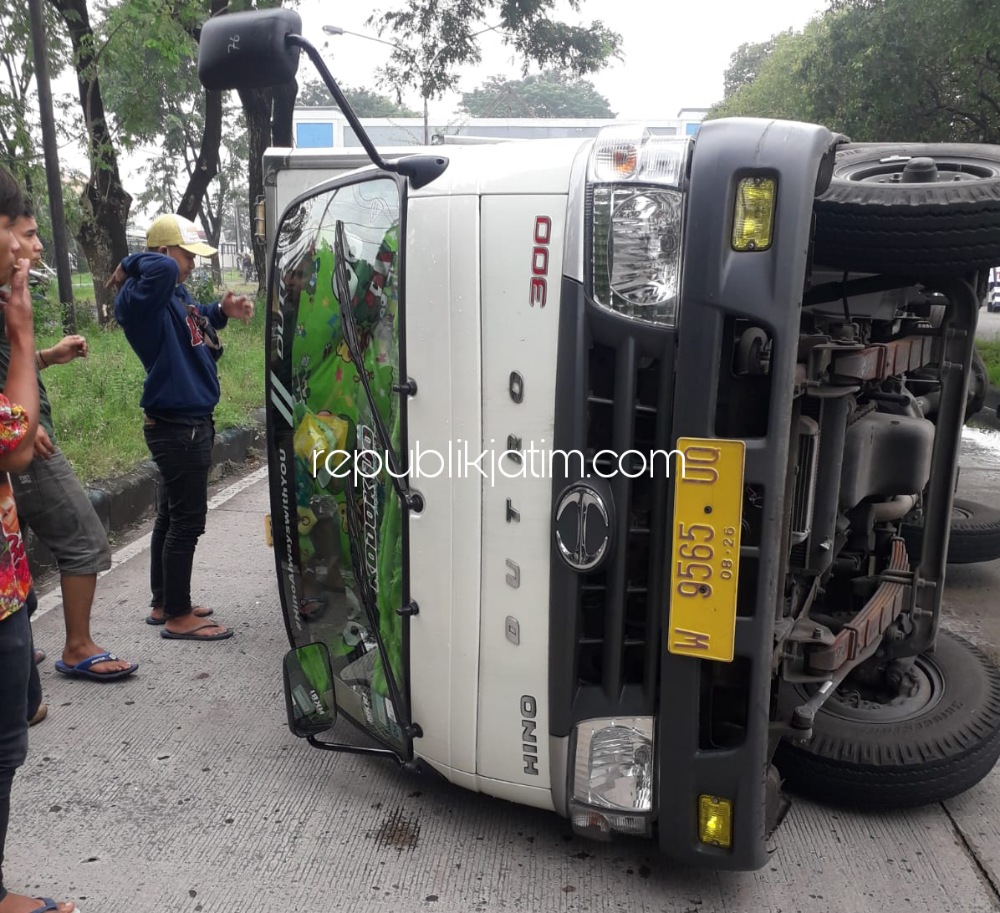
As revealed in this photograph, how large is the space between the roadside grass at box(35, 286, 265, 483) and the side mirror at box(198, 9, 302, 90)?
411cm

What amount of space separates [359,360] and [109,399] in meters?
5.98

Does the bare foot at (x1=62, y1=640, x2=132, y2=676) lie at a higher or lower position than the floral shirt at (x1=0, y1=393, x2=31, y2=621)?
lower

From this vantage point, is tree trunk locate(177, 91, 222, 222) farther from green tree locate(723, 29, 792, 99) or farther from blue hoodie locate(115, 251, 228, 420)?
green tree locate(723, 29, 792, 99)

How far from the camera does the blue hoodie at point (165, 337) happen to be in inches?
147

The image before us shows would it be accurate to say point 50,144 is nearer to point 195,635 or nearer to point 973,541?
point 195,635

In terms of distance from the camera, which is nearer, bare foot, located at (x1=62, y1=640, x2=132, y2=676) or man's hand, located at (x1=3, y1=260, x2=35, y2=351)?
man's hand, located at (x1=3, y1=260, x2=35, y2=351)

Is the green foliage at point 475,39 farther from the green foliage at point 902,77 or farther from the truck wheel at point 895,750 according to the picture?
the truck wheel at point 895,750

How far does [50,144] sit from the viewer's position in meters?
11.8

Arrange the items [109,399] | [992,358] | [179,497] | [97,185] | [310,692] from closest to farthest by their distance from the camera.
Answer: [310,692] → [179,497] → [109,399] → [992,358] → [97,185]

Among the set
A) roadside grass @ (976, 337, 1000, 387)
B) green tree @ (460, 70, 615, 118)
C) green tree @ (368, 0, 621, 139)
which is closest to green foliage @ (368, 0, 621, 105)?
green tree @ (368, 0, 621, 139)

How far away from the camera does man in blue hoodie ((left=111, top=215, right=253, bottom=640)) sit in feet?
12.4

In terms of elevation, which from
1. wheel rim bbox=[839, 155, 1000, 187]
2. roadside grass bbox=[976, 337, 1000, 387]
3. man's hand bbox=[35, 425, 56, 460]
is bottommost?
roadside grass bbox=[976, 337, 1000, 387]

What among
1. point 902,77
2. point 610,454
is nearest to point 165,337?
point 610,454

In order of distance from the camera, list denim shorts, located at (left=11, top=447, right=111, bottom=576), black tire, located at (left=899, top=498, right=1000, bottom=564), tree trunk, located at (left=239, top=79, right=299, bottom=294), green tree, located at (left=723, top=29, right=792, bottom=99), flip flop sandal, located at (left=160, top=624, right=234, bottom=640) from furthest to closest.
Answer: green tree, located at (left=723, top=29, right=792, bottom=99), tree trunk, located at (left=239, top=79, right=299, bottom=294), black tire, located at (left=899, top=498, right=1000, bottom=564), flip flop sandal, located at (left=160, top=624, right=234, bottom=640), denim shorts, located at (left=11, top=447, right=111, bottom=576)
